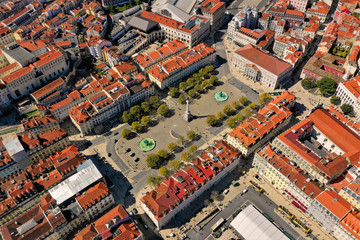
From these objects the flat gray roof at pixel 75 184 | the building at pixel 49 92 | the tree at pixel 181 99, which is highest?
the building at pixel 49 92

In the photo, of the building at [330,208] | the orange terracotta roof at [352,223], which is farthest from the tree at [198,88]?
the orange terracotta roof at [352,223]

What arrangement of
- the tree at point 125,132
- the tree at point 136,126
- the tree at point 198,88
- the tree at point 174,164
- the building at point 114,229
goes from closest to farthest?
the building at point 114,229, the tree at point 174,164, the tree at point 125,132, the tree at point 136,126, the tree at point 198,88

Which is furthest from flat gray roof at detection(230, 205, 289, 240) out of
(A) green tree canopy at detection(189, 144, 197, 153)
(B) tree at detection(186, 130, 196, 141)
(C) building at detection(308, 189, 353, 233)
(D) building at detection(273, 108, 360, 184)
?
(B) tree at detection(186, 130, 196, 141)

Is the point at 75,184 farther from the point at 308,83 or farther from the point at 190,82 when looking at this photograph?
the point at 308,83

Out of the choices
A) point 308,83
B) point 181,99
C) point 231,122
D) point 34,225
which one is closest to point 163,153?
point 181,99

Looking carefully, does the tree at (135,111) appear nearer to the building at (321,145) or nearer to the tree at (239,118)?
the tree at (239,118)
